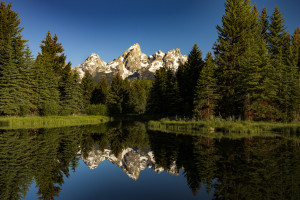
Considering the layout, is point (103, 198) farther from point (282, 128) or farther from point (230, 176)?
point (282, 128)

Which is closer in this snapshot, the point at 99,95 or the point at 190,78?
the point at 190,78

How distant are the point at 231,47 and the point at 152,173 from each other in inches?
1144

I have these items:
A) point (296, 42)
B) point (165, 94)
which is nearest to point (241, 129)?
point (165, 94)

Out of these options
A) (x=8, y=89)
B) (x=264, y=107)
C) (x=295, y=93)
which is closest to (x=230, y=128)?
(x=264, y=107)

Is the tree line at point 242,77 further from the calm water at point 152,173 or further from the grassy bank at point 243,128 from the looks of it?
the calm water at point 152,173

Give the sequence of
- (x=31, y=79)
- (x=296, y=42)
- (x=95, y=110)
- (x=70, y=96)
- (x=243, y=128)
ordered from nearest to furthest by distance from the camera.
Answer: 1. (x=243, y=128)
2. (x=31, y=79)
3. (x=296, y=42)
4. (x=70, y=96)
5. (x=95, y=110)

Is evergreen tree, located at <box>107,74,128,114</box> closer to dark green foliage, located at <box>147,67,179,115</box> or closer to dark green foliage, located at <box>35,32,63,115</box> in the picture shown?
dark green foliage, located at <box>35,32,63,115</box>

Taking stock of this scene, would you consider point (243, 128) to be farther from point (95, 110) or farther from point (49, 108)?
point (95, 110)

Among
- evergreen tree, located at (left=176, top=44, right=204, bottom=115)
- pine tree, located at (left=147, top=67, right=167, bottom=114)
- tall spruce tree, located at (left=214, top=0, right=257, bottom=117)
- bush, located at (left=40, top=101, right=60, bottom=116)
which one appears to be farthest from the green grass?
bush, located at (left=40, top=101, right=60, bottom=116)

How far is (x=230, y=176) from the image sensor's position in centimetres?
859

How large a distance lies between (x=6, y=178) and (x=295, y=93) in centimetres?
3328

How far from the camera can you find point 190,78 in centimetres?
3934

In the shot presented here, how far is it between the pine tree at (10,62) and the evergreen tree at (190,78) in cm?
2835

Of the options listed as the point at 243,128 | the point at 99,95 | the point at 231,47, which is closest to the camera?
the point at 243,128
